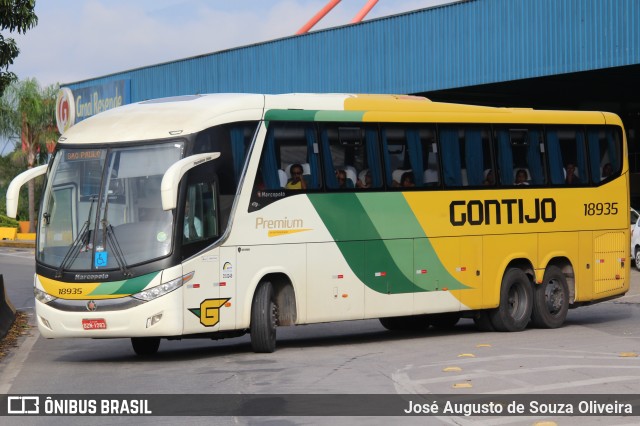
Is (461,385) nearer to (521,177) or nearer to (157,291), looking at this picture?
(157,291)

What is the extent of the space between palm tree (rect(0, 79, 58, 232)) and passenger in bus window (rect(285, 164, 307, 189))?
68751mm

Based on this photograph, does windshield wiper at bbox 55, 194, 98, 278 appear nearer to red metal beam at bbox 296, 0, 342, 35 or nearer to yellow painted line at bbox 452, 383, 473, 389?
yellow painted line at bbox 452, 383, 473, 389

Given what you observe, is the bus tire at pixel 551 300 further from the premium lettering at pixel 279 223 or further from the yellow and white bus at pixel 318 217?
the premium lettering at pixel 279 223

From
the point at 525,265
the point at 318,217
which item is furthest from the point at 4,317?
the point at 525,265

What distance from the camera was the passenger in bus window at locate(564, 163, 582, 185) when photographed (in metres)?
21.0

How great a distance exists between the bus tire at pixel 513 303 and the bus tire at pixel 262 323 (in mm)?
4814

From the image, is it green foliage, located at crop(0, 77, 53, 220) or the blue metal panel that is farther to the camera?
green foliage, located at crop(0, 77, 53, 220)

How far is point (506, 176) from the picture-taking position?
19969 millimetres

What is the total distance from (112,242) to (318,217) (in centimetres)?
317

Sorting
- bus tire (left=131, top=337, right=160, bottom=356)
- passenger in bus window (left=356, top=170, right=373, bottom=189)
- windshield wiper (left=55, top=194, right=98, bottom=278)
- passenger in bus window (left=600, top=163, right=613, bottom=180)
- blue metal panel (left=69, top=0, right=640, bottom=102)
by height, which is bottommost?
bus tire (left=131, top=337, right=160, bottom=356)

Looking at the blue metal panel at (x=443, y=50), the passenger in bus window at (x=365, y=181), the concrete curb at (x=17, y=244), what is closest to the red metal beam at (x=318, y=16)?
the blue metal panel at (x=443, y=50)

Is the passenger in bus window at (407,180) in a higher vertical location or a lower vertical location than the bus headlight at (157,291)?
higher

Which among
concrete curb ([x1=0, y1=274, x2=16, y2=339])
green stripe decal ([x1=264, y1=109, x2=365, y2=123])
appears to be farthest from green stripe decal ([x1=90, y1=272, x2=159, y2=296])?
concrete curb ([x1=0, y1=274, x2=16, y2=339])

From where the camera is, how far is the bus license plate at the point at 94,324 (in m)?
15.4
